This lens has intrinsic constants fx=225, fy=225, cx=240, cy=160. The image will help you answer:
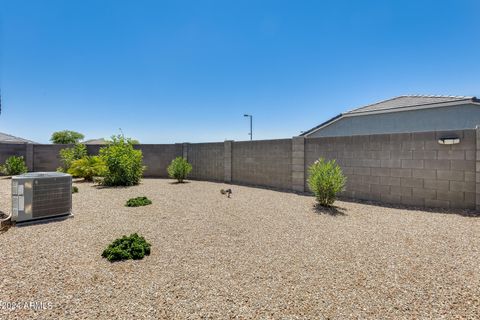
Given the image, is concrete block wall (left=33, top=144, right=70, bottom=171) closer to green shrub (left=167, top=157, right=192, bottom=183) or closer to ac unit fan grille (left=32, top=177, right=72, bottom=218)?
green shrub (left=167, top=157, right=192, bottom=183)

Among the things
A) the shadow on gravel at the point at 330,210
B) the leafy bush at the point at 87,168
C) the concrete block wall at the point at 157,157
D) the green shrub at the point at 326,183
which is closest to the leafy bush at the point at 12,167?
the leafy bush at the point at 87,168

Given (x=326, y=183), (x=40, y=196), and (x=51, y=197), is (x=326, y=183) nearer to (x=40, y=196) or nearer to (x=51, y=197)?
(x=51, y=197)

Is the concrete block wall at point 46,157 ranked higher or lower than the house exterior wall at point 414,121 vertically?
lower

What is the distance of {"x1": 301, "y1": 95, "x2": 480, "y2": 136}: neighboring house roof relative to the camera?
10752 mm

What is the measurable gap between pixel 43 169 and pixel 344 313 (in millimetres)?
18397

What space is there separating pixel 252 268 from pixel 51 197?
498 centimetres

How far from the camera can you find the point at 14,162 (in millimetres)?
12438

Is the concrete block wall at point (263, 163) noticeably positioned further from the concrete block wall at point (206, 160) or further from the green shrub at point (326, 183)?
the green shrub at point (326, 183)

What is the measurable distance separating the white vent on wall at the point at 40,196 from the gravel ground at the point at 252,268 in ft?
1.22

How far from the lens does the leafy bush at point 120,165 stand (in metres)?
10.6

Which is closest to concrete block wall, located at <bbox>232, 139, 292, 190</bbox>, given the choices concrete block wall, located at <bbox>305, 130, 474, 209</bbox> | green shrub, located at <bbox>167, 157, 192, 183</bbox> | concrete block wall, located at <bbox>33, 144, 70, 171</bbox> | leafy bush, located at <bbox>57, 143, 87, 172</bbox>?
concrete block wall, located at <bbox>305, 130, 474, 209</bbox>

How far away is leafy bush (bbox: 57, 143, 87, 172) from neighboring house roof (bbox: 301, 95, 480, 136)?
52.9ft

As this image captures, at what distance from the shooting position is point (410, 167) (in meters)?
6.57

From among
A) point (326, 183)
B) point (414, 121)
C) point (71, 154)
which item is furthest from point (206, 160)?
point (414, 121)
